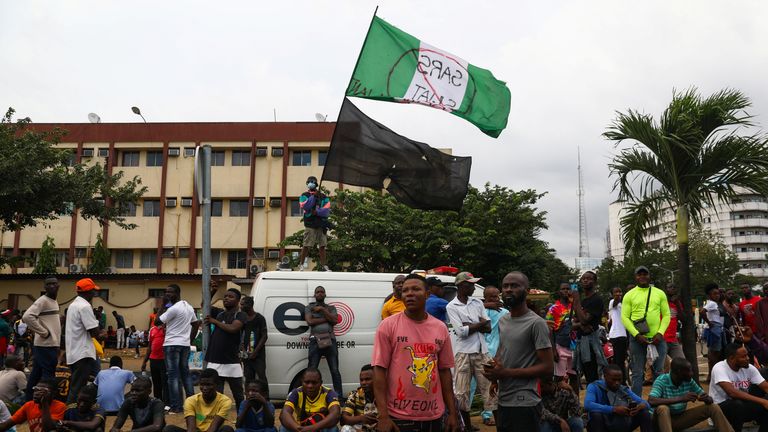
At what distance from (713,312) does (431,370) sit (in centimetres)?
821

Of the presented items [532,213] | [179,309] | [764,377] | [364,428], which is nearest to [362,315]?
[179,309]

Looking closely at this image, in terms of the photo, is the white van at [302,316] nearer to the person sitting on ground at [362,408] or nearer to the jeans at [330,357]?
the jeans at [330,357]

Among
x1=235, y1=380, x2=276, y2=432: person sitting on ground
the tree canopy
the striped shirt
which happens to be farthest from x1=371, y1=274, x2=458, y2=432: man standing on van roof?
the tree canopy

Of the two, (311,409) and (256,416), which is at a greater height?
(311,409)

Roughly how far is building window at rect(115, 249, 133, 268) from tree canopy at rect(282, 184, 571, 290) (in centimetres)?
1874

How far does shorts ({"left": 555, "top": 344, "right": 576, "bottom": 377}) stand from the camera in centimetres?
883

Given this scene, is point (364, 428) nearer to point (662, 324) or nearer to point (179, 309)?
point (179, 309)

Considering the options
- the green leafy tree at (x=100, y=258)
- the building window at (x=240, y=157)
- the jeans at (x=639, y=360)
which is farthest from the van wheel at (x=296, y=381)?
the building window at (x=240, y=157)

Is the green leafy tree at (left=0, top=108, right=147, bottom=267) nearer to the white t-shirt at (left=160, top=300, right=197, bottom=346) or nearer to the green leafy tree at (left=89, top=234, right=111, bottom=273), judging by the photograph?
the white t-shirt at (left=160, top=300, right=197, bottom=346)

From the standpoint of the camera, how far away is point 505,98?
10.2m

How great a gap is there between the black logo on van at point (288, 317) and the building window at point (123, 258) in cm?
3400

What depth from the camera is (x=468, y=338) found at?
25.3 ft

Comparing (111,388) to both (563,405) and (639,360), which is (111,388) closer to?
(563,405)

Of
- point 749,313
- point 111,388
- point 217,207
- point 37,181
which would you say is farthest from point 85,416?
point 217,207
